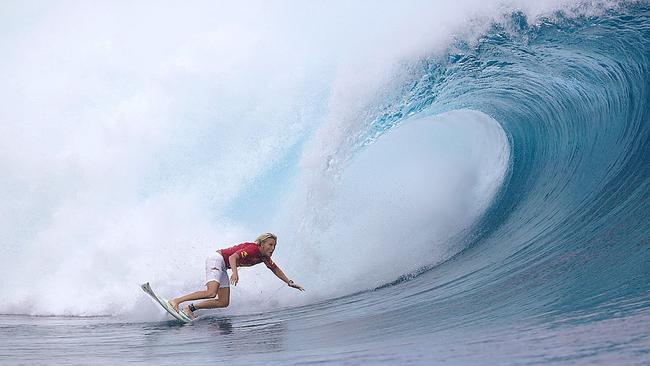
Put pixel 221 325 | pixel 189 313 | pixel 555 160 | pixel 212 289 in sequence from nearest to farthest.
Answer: pixel 221 325 → pixel 189 313 → pixel 212 289 → pixel 555 160

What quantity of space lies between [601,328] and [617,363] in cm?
63

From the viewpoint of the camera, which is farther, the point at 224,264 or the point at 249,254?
the point at 224,264

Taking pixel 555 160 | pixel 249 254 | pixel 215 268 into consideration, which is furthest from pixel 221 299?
pixel 555 160

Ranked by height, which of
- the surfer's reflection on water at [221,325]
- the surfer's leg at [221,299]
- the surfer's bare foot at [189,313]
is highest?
the surfer's leg at [221,299]

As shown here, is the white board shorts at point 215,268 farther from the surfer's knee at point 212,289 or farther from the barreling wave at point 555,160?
the barreling wave at point 555,160

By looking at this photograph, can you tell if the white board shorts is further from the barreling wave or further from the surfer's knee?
the barreling wave

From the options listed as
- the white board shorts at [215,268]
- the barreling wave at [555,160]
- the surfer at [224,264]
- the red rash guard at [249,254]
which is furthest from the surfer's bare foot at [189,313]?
the barreling wave at [555,160]

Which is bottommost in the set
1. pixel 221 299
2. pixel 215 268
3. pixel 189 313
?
pixel 189 313

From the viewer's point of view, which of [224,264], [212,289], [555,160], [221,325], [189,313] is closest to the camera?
[221,325]

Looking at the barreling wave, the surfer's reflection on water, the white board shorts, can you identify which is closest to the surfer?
the white board shorts

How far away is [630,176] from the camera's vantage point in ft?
20.9

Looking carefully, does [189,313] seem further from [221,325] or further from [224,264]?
[221,325]

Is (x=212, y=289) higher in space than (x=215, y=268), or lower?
lower

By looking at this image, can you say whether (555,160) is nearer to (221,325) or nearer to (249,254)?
(249,254)
